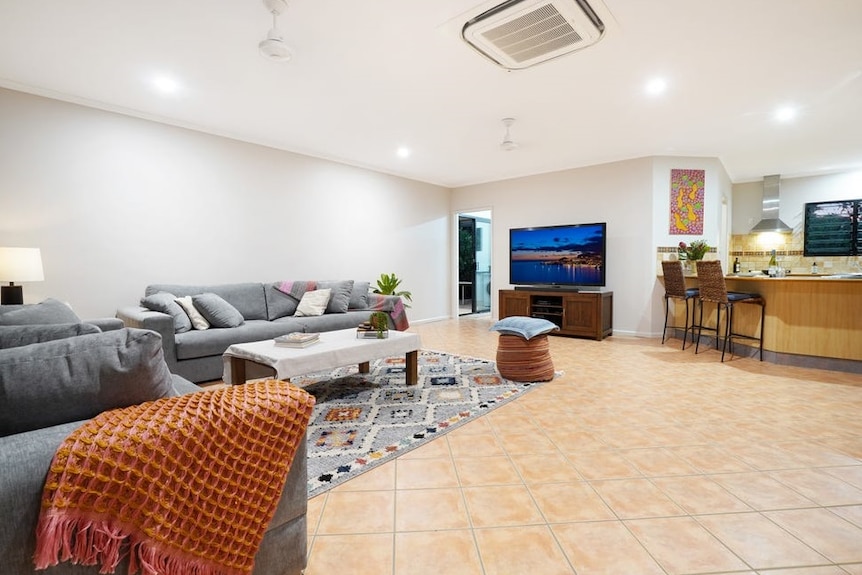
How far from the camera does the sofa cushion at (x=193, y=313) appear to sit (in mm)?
3668

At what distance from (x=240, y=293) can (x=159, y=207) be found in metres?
1.14

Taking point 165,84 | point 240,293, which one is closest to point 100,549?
point 165,84

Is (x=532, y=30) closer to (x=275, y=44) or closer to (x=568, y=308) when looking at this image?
(x=275, y=44)

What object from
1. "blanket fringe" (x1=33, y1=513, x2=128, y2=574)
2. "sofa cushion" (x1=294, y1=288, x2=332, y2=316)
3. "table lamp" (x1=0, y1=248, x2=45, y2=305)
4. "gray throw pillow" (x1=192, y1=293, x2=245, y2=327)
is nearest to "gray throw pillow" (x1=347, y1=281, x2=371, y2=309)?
"sofa cushion" (x1=294, y1=288, x2=332, y2=316)

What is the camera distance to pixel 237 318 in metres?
3.94

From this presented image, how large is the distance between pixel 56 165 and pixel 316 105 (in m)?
2.26

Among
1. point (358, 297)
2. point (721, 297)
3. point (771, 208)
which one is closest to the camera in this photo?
point (721, 297)

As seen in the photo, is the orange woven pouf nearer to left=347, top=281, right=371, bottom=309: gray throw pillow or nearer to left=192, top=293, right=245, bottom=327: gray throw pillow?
left=347, top=281, right=371, bottom=309: gray throw pillow

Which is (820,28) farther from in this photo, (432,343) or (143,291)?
(143,291)

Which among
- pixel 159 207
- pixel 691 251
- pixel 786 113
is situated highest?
pixel 786 113

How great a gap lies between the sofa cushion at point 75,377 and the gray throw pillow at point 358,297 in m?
3.88

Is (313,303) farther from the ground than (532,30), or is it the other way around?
(532,30)

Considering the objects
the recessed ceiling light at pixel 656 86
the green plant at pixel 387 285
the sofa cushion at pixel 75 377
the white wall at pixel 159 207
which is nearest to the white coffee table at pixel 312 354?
the sofa cushion at pixel 75 377

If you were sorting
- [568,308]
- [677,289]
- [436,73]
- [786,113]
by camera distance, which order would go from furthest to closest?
1. [568,308]
2. [677,289]
3. [786,113]
4. [436,73]
